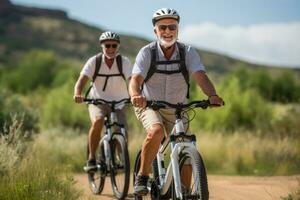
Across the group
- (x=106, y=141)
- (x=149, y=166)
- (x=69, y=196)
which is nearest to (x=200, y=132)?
(x=106, y=141)

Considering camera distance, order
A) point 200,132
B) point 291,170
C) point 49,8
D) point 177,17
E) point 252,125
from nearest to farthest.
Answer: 1. point 177,17
2. point 291,170
3. point 200,132
4. point 252,125
5. point 49,8

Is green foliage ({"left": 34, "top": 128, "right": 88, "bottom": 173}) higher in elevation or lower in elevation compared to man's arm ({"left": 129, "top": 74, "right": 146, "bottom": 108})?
lower

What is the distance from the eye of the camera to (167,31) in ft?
23.7

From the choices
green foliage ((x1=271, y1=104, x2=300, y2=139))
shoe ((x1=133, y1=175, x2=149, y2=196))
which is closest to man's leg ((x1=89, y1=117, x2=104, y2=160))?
shoe ((x1=133, y1=175, x2=149, y2=196))

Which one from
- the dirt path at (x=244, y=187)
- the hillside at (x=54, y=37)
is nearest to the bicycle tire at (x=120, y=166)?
the dirt path at (x=244, y=187)

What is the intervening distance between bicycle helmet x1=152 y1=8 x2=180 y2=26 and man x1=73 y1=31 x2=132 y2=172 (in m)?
3.18

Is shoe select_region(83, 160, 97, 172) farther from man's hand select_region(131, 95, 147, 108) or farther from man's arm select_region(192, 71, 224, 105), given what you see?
man's hand select_region(131, 95, 147, 108)

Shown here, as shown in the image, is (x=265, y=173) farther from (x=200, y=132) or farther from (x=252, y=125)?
(x=252, y=125)

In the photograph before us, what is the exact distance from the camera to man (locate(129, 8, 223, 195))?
7.16 metres

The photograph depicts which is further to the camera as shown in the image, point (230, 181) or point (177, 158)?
point (230, 181)

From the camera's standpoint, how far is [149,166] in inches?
288

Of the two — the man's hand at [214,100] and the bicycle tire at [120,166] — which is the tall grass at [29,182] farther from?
the man's hand at [214,100]

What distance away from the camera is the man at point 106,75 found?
10.4 meters

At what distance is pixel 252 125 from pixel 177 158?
1620cm
